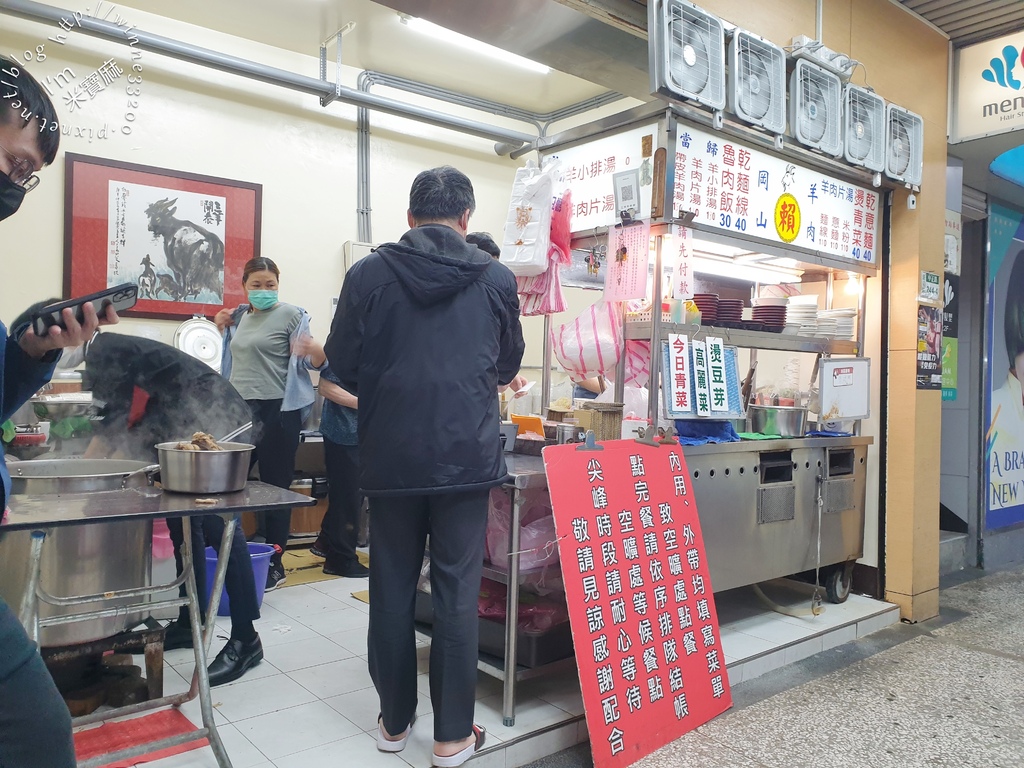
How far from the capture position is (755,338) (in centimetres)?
389

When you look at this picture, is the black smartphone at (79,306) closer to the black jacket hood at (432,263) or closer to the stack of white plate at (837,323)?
the black jacket hood at (432,263)

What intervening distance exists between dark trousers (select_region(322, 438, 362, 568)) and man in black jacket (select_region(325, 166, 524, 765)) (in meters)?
2.35

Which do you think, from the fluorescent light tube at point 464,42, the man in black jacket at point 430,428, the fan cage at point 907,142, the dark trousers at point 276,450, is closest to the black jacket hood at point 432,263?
the man in black jacket at point 430,428

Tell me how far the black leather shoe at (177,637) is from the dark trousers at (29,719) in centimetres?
218

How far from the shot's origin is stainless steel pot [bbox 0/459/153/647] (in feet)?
7.72

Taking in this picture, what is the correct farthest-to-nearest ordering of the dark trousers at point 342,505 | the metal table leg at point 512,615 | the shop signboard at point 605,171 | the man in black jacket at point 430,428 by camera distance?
the dark trousers at point 342,505 → the shop signboard at point 605,171 → the metal table leg at point 512,615 → the man in black jacket at point 430,428

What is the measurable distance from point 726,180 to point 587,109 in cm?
400

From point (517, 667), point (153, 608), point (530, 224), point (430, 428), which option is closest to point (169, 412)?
point (153, 608)

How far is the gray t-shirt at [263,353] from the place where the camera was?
4500 mm

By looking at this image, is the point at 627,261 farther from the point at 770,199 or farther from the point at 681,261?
the point at 770,199

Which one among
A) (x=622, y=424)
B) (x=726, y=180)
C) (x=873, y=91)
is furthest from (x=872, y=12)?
(x=622, y=424)

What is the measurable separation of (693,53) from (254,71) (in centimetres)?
337

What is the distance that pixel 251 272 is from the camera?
448cm

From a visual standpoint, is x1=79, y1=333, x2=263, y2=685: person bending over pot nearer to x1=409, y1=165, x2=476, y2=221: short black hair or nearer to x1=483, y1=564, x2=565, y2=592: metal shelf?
x1=483, y1=564, x2=565, y2=592: metal shelf
